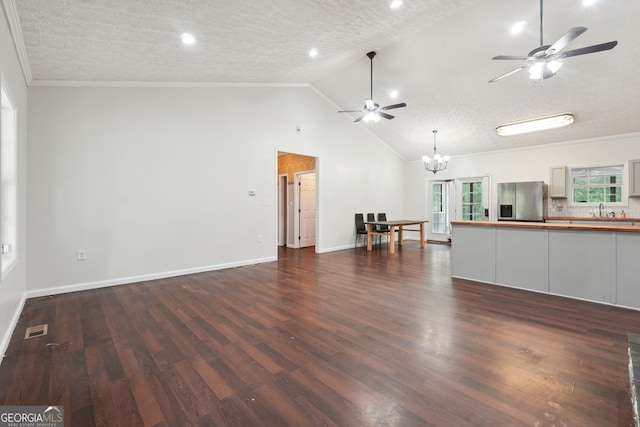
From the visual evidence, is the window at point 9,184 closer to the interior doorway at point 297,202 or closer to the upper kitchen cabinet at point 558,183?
the interior doorway at point 297,202

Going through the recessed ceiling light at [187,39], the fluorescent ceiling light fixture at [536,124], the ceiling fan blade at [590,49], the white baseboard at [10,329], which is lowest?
the white baseboard at [10,329]

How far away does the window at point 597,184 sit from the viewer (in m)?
6.37

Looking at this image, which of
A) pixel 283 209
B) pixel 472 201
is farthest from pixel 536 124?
pixel 283 209

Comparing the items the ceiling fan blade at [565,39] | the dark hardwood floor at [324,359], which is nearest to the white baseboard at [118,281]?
the dark hardwood floor at [324,359]

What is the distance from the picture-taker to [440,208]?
30.5 feet

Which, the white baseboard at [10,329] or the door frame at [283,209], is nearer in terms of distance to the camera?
the white baseboard at [10,329]

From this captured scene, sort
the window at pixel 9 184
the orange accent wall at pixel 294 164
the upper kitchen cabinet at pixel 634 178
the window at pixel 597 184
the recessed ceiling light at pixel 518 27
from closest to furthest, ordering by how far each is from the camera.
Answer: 1. the window at pixel 9 184
2. the recessed ceiling light at pixel 518 27
3. the upper kitchen cabinet at pixel 634 178
4. the window at pixel 597 184
5. the orange accent wall at pixel 294 164

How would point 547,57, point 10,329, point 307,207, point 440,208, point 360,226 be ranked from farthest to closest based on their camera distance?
point 440,208, point 307,207, point 360,226, point 547,57, point 10,329

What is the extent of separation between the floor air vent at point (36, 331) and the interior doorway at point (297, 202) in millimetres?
5504

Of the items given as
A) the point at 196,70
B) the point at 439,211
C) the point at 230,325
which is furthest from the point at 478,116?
the point at 230,325

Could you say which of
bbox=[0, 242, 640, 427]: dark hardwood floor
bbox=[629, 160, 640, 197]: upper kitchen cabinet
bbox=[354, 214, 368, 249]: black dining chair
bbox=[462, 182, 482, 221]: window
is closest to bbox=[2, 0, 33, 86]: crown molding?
bbox=[0, 242, 640, 427]: dark hardwood floor

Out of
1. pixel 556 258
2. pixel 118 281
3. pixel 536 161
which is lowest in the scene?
pixel 118 281

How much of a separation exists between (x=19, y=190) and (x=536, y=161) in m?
9.61

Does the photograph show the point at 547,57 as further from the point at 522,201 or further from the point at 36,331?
the point at 36,331
